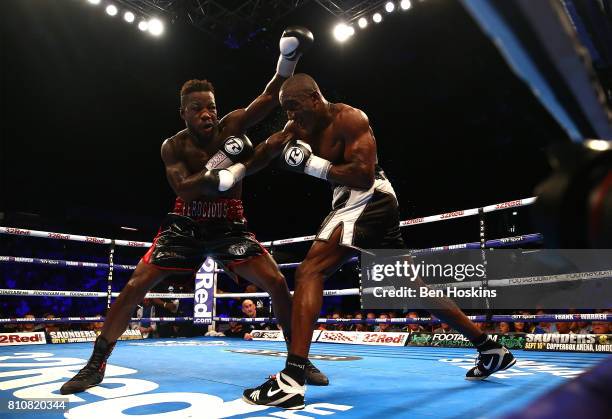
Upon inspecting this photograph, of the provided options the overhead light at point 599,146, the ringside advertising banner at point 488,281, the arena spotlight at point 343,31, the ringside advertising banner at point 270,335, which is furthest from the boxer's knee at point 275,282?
the arena spotlight at point 343,31

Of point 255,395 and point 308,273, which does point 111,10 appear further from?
point 255,395

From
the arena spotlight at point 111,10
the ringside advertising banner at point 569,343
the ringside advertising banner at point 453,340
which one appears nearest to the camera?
the ringside advertising banner at point 569,343

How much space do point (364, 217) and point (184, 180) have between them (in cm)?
84

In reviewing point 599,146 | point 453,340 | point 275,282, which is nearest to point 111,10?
point 275,282

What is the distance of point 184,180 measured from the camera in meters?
2.16

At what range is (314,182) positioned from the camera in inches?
449

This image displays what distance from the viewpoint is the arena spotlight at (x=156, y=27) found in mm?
6738

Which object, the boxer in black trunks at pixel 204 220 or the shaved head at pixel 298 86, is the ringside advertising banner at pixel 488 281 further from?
the shaved head at pixel 298 86

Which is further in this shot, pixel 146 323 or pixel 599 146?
pixel 146 323

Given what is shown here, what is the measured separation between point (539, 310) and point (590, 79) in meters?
6.15

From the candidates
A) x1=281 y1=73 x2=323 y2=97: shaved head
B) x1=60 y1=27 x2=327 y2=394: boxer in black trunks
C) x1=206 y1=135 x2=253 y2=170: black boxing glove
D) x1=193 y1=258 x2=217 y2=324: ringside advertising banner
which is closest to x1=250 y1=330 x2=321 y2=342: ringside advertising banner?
x1=193 y1=258 x2=217 y2=324: ringside advertising banner

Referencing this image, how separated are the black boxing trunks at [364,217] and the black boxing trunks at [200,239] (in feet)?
1.64

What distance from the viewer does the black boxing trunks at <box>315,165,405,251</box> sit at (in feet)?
6.39

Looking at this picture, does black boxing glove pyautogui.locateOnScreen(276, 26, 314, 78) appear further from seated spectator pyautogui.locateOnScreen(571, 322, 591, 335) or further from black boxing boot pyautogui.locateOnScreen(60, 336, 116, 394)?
seated spectator pyautogui.locateOnScreen(571, 322, 591, 335)
